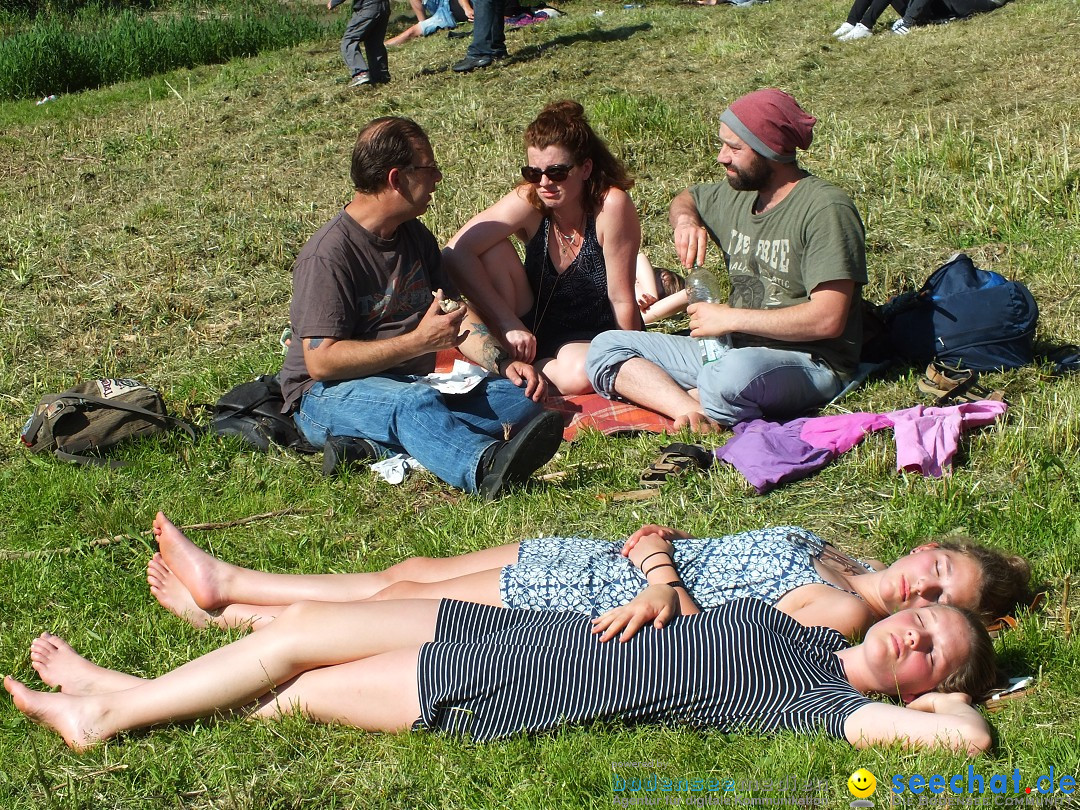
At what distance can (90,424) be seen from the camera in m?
5.15

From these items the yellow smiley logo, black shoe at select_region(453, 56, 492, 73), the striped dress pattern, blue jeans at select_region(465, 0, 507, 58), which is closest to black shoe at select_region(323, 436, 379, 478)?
the striped dress pattern

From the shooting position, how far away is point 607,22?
13883 mm

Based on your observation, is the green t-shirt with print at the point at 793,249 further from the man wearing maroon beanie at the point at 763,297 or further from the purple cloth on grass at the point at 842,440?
the purple cloth on grass at the point at 842,440

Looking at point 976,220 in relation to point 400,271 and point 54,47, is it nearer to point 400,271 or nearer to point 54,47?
point 400,271

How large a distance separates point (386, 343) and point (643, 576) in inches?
79.4

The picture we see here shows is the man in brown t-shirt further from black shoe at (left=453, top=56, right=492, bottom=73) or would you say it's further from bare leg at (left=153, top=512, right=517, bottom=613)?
black shoe at (left=453, top=56, right=492, bottom=73)

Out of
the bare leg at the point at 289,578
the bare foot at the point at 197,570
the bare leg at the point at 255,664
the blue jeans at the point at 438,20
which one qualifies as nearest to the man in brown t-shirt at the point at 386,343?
the bare leg at the point at 289,578

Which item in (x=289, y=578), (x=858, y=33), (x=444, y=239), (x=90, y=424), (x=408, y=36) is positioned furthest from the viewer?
(x=408, y=36)

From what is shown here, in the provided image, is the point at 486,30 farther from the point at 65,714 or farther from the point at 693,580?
the point at 65,714

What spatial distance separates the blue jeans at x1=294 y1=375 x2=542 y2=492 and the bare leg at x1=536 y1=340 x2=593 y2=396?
1.79ft

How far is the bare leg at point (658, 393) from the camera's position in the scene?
5.21 meters

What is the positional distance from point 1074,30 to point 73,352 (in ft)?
31.5

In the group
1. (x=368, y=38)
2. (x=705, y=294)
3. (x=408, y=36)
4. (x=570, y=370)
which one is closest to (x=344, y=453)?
(x=570, y=370)

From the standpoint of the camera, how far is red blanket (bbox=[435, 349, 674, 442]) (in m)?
5.29
